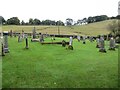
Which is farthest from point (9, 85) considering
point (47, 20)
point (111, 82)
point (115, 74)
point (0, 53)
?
point (47, 20)

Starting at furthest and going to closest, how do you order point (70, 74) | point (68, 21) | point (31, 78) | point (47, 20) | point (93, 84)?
1. point (68, 21)
2. point (47, 20)
3. point (70, 74)
4. point (31, 78)
5. point (93, 84)

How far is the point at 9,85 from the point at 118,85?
4.43 metres

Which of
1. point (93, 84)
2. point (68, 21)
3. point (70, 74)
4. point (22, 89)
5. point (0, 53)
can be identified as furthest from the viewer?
point (68, 21)

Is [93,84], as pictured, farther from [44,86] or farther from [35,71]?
[35,71]

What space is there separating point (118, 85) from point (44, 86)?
3.02 metres

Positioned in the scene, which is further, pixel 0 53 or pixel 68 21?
pixel 68 21

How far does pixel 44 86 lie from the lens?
10703mm

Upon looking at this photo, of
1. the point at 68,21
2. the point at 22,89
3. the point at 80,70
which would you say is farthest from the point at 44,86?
the point at 68,21

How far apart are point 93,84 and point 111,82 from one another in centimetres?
88

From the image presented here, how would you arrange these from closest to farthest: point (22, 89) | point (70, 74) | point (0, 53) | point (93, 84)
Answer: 1. point (22, 89)
2. point (93, 84)
3. point (70, 74)
4. point (0, 53)

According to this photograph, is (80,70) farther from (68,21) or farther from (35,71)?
(68,21)

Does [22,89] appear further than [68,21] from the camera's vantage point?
No

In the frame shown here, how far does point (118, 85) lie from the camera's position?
1085 centimetres

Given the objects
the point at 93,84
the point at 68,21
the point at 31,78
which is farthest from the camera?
the point at 68,21
